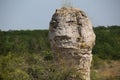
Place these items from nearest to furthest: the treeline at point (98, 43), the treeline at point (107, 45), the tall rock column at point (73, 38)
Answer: the tall rock column at point (73, 38), the treeline at point (98, 43), the treeline at point (107, 45)

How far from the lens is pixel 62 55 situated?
521 inches

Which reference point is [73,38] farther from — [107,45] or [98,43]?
[98,43]

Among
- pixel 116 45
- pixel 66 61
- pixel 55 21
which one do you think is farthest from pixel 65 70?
pixel 116 45

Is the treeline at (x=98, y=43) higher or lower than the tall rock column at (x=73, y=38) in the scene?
lower

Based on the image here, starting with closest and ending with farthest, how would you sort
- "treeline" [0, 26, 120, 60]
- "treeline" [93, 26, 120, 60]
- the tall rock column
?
the tall rock column
"treeline" [0, 26, 120, 60]
"treeline" [93, 26, 120, 60]

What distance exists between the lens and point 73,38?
13.1m

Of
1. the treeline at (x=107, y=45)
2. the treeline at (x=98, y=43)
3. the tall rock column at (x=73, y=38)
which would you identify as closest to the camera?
the tall rock column at (x=73, y=38)

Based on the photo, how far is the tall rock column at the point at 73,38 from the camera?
13.1 metres

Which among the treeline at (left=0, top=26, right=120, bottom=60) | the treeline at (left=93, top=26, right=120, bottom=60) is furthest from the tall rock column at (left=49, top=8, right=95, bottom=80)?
the treeline at (left=93, top=26, right=120, bottom=60)

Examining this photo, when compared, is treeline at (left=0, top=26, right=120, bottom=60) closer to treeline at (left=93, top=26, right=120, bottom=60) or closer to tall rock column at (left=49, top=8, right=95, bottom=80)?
treeline at (left=93, top=26, right=120, bottom=60)

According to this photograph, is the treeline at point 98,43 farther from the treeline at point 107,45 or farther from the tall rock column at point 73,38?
the tall rock column at point 73,38

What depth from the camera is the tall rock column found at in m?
13.1

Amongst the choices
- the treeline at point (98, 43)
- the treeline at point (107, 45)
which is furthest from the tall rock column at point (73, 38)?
the treeline at point (107, 45)

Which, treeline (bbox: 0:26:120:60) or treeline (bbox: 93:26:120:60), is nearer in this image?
treeline (bbox: 0:26:120:60)
